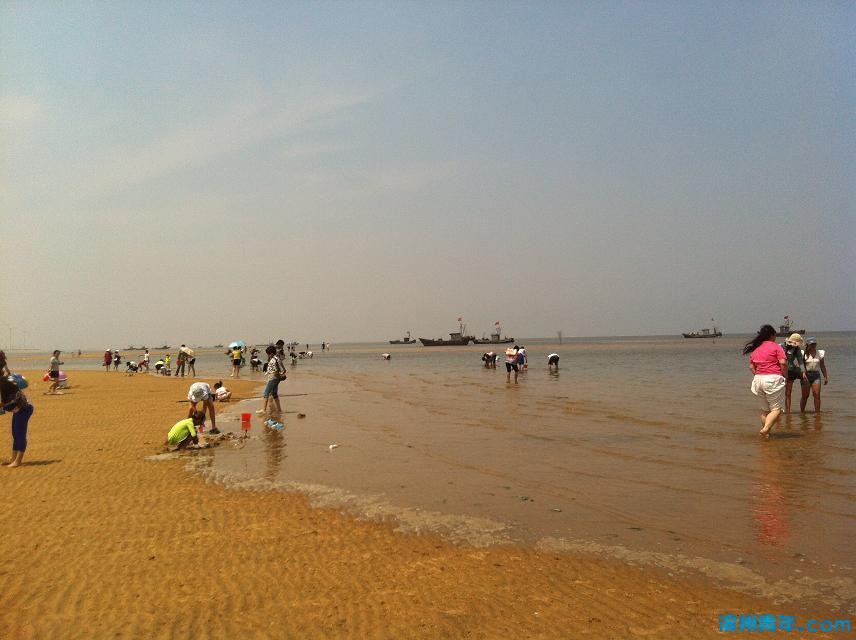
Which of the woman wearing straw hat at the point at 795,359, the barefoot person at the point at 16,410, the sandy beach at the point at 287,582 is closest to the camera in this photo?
the sandy beach at the point at 287,582

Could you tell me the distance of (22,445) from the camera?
9.73 m

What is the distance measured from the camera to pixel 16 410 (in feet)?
31.1

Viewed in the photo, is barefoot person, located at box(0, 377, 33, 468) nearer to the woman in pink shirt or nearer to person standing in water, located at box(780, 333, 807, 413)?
the woman in pink shirt

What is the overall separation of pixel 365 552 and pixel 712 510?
4443 mm

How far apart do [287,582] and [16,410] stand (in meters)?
7.60

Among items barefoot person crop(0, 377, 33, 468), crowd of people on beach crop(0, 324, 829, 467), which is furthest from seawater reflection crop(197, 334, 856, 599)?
barefoot person crop(0, 377, 33, 468)

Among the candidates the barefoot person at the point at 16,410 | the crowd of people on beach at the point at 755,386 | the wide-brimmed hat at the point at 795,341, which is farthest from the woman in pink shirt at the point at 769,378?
the barefoot person at the point at 16,410

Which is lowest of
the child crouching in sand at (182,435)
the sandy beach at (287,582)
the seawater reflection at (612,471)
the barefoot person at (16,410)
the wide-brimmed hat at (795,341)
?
the seawater reflection at (612,471)

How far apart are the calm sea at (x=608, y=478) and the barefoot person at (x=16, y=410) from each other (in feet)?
9.82

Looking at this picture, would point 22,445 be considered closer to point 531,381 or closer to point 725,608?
point 725,608

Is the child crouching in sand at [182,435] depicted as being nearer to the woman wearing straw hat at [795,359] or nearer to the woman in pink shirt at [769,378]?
the woman in pink shirt at [769,378]

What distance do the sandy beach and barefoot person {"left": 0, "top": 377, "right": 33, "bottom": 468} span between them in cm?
237

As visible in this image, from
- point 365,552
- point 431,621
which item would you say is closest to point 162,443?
point 365,552

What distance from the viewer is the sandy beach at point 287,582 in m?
4.09
